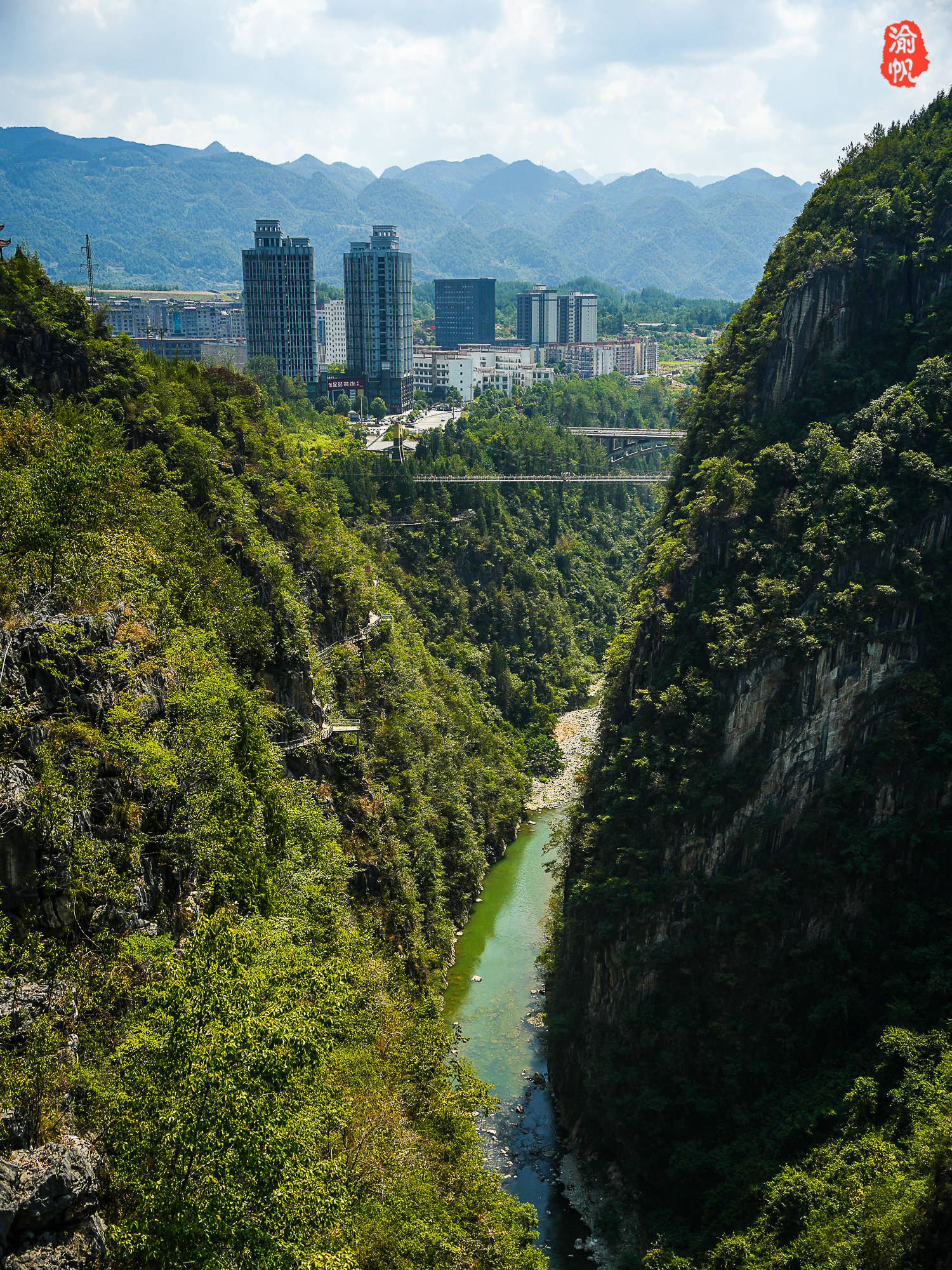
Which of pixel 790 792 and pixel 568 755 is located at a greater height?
pixel 790 792

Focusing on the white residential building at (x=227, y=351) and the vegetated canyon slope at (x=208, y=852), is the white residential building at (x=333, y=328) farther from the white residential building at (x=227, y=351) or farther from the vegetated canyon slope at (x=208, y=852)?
the vegetated canyon slope at (x=208, y=852)

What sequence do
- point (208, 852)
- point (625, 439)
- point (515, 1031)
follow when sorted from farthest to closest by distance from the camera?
point (625, 439)
point (515, 1031)
point (208, 852)

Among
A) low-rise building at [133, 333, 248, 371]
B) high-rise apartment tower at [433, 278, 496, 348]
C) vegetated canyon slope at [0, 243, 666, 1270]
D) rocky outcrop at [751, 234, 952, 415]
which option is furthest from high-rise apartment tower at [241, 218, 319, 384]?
rocky outcrop at [751, 234, 952, 415]

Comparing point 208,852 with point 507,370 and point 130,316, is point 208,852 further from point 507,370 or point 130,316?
point 130,316

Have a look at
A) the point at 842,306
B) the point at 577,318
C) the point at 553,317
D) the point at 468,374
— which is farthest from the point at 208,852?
the point at 577,318

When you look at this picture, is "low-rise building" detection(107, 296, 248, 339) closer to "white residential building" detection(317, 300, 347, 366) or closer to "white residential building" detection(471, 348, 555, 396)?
"white residential building" detection(317, 300, 347, 366)

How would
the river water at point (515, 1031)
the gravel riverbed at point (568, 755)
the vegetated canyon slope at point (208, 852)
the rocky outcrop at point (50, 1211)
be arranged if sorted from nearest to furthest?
the rocky outcrop at point (50, 1211)
the vegetated canyon slope at point (208, 852)
the river water at point (515, 1031)
the gravel riverbed at point (568, 755)

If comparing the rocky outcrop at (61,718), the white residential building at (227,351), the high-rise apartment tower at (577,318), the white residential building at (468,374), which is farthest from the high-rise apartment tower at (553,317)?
the rocky outcrop at (61,718)
